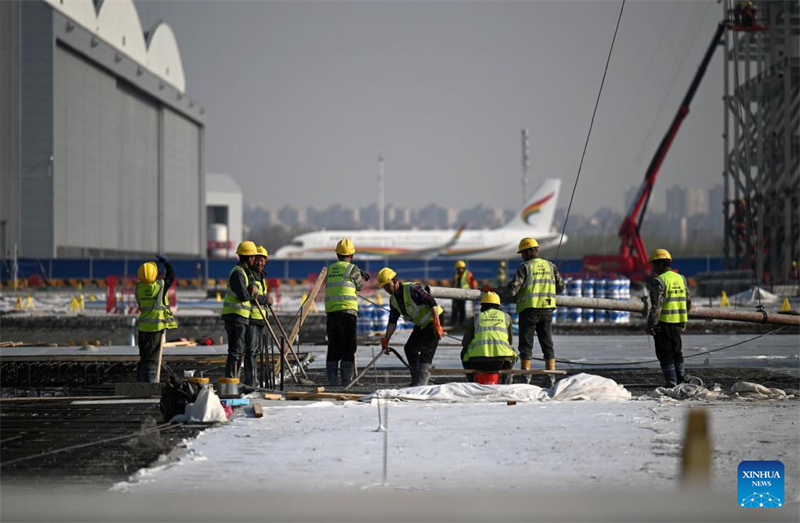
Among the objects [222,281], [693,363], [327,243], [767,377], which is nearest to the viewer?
[767,377]

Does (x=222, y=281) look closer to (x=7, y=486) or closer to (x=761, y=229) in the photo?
(x=761, y=229)

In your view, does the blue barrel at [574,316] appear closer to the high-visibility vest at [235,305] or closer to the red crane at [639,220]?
the red crane at [639,220]

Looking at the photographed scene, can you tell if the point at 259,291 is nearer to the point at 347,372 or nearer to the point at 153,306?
the point at 153,306

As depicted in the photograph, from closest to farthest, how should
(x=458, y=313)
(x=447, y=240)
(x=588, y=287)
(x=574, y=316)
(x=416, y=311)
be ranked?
(x=416, y=311)
(x=458, y=313)
(x=574, y=316)
(x=588, y=287)
(x=447, y=240)

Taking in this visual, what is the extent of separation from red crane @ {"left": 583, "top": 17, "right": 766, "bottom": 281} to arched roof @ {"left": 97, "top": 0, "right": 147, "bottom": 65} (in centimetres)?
3177

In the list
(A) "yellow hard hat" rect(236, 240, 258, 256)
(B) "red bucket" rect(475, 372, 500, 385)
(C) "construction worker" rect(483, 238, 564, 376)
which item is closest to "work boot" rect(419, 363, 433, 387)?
(B) "red bucket" rect(475, 372, 500, 385)

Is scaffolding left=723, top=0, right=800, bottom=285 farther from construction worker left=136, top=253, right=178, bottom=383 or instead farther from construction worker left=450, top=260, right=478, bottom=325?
construction worker left=136, top=253, right=178, bottom=383

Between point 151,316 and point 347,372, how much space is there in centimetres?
252

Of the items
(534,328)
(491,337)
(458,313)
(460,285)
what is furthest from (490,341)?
(458,313)

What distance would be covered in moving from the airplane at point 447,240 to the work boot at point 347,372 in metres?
62.4

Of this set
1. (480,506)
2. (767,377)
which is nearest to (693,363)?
(767,377)

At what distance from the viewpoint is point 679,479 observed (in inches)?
298

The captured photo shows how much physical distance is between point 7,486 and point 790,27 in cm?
3948

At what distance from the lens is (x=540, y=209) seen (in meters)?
83.6
